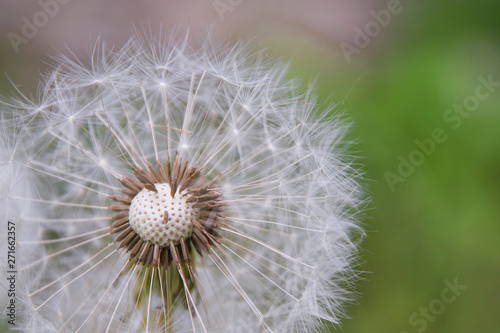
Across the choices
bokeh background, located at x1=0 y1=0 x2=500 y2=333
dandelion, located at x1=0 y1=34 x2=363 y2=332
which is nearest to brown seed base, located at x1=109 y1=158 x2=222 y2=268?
dandelion, located at x1=0 y1=34 x2=363 y2=332

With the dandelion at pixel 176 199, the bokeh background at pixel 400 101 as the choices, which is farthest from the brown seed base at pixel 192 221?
the bokeh background at pixel 400 101

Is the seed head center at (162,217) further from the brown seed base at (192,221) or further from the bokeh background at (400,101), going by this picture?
the bokeh background at (400,101)

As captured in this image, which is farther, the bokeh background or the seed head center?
the bokeh background

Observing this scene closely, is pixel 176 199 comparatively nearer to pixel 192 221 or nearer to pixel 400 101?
pixel 192 221

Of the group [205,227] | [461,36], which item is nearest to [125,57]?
[205,227]

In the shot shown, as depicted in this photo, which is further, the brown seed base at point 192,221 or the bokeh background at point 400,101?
the bokeh background at point 400,101

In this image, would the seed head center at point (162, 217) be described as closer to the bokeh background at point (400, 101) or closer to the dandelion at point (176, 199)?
the dandelion at point (176, 199)

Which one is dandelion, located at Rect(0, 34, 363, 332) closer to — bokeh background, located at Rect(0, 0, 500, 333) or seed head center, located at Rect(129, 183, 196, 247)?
Answer: seed head center, located at Rect(129, 183, 196, 247)

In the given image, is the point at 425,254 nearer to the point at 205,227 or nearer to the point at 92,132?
the point at 205,227
